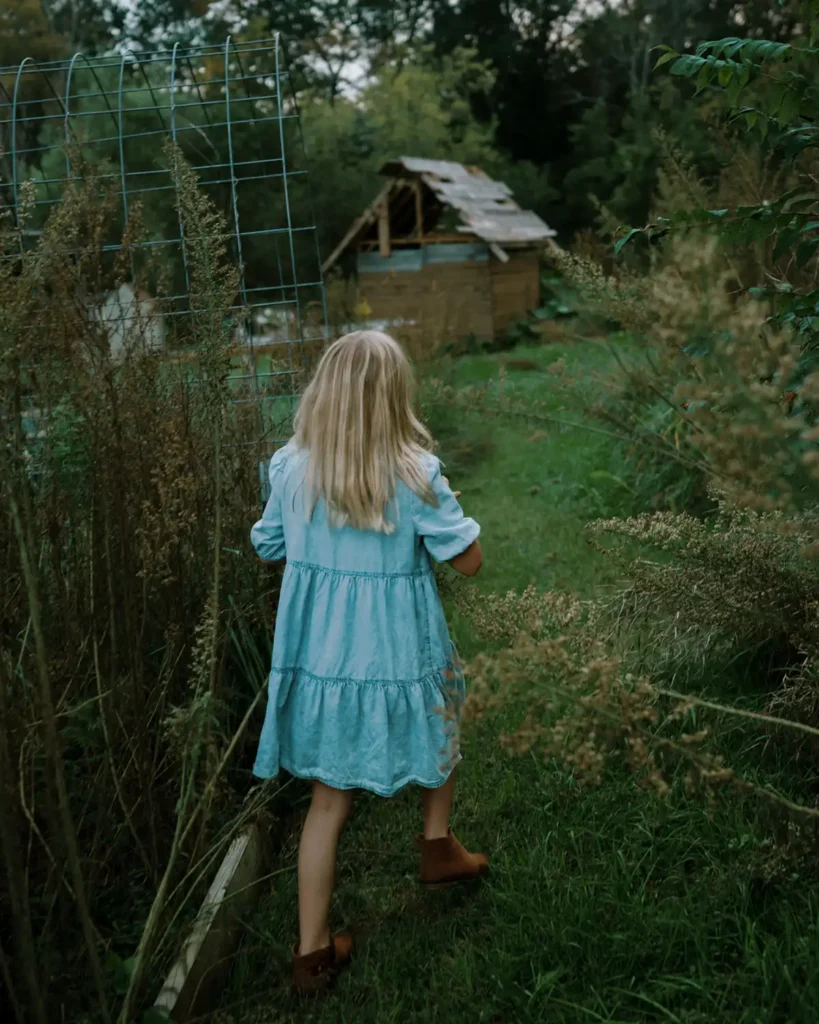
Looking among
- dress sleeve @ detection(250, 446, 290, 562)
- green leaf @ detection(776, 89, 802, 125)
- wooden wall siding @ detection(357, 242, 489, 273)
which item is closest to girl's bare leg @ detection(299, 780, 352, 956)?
dress sleeve @ detection(250, 446, 290, 562)

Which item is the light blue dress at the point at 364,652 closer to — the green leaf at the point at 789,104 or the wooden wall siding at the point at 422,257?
the green leaf at the point at 789,104

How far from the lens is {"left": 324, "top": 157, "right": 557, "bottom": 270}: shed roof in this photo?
14406 mm

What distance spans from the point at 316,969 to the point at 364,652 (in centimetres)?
72

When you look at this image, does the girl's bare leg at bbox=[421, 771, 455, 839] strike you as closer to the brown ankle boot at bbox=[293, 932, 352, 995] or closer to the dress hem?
the dress hem

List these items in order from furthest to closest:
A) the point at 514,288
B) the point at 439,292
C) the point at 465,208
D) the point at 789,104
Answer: the point at 514,288 < the point at 439,292 < the point at 465,208 < the point at 789,104

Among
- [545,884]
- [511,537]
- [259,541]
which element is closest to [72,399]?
[259,541]

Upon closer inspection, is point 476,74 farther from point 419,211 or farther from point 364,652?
point 364,652

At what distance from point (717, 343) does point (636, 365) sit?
160 inches

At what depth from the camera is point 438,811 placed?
105 inches

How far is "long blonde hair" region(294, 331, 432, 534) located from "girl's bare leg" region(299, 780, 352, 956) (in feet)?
2.19

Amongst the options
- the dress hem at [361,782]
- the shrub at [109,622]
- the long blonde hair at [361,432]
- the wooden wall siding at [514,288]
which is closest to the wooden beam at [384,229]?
the wooden wall siding at [514,288]

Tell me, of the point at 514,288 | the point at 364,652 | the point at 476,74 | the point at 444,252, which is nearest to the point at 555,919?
the point at 364,652

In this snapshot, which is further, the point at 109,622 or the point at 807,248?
the point at 109,622

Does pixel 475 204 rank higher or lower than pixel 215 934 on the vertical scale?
higher
